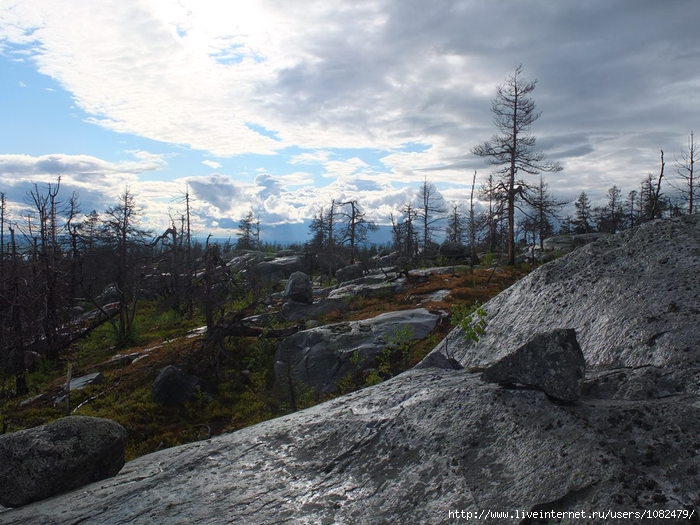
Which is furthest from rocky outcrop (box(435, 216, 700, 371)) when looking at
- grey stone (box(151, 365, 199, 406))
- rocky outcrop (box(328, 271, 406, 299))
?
rocky outcrop (box(328, 271, 406, 299))

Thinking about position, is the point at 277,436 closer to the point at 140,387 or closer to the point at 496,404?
the point at 496,404

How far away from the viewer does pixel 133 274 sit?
24.1 metres

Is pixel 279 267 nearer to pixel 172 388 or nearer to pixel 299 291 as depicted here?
pixel 299 291

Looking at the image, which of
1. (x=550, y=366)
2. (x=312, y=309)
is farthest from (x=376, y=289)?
(x=550, y=366)

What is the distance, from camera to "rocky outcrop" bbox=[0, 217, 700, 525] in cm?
312

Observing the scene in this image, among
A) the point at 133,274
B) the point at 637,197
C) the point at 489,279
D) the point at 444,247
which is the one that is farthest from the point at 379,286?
the point at 637,197

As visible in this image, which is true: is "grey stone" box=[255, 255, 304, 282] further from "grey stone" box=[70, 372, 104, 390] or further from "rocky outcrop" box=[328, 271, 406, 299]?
"grey stone" box=[70, 372, 104, 390]

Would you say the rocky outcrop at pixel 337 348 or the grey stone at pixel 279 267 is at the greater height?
the grey stone at pixel 279 267

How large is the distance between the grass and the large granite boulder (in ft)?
15.1

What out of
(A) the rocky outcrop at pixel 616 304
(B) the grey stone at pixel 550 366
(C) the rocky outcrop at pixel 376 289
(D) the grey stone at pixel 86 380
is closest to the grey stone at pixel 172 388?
(D) the grey stone at pixel 86 380

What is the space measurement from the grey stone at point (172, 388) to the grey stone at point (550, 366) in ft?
39.3

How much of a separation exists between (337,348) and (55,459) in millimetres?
8438

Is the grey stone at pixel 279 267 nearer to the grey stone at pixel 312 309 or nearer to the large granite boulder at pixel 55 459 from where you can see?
the grey stone at pixel 312 309

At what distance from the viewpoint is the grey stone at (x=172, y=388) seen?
13.9 meters
